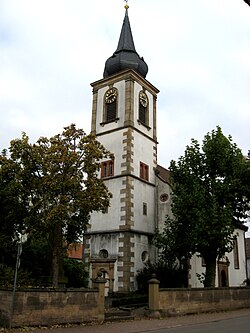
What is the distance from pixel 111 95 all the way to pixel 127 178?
7974 mm

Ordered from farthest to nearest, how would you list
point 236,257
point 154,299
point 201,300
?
point 236,257, point 201,300, point 154,299

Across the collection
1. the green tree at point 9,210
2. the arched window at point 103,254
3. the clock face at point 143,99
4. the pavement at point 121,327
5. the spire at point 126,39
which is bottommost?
the pavement at point 121,327

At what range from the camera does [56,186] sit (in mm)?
18875

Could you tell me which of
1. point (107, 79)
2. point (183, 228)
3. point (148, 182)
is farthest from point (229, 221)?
point (107, 79)

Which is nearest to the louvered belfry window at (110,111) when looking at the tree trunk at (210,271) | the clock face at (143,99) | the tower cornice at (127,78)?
the tower cornice at (127,78)

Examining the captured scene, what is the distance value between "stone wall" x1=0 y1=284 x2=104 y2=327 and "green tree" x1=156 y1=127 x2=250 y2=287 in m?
8.81

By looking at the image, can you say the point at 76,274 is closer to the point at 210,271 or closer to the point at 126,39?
the point at 210,271

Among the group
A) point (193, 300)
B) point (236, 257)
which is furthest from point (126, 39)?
point (193, 300)

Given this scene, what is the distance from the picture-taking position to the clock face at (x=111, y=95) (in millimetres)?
32506

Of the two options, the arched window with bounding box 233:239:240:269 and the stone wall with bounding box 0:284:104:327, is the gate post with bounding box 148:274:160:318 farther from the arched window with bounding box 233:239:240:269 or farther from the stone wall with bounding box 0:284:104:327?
the arched window with bounding box 233:239:240:269

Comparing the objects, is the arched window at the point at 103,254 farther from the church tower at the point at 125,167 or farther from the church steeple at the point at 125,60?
the church steeple at the point at 125,60

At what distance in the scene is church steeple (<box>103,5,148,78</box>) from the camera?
32969 mm

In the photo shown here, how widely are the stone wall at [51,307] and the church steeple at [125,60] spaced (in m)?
20.7

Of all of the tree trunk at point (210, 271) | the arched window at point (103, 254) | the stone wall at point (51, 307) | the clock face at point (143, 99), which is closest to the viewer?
the stone wall at point (51, 307)
